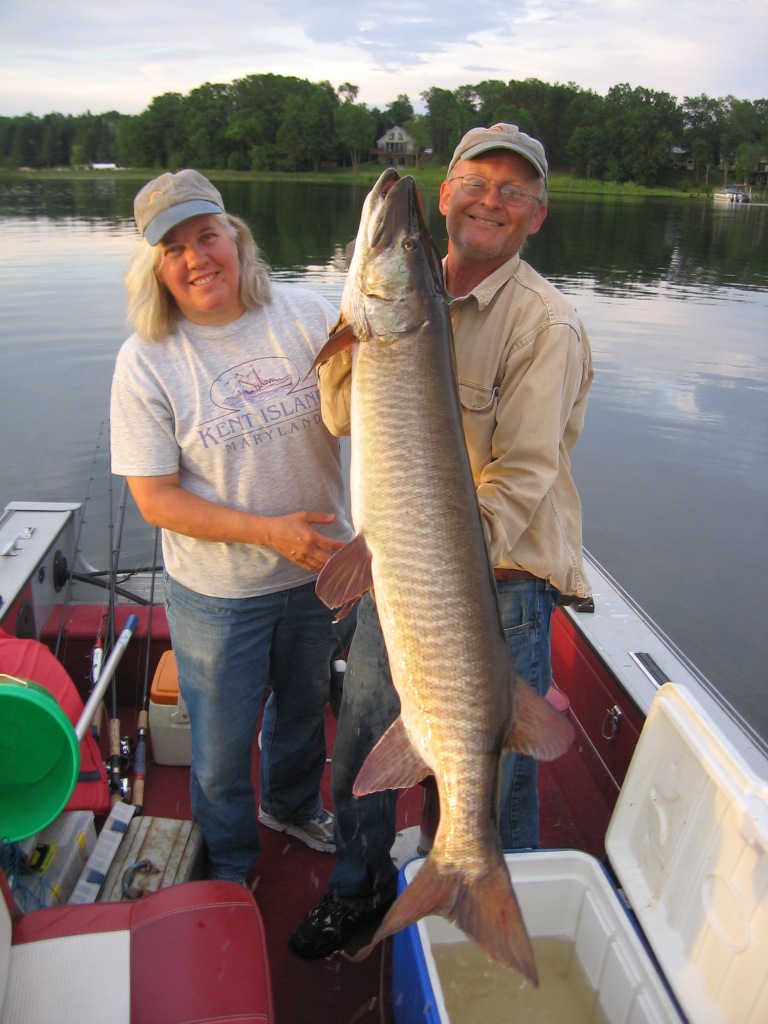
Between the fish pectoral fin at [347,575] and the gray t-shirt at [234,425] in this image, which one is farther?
the gray t-shirt at [234,425]

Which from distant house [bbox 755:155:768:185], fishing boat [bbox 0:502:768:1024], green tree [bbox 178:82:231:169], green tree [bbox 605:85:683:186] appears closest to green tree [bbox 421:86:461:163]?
green tree [bbox 605:85:683:186]

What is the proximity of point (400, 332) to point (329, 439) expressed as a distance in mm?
704

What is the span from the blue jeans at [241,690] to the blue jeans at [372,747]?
0.98ft

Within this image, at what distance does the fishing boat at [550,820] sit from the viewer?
179cm

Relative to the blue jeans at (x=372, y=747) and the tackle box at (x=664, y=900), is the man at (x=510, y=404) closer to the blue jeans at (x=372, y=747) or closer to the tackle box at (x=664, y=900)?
the blue jeans at (x=372, y=747)

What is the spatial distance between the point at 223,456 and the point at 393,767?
1.09 metres

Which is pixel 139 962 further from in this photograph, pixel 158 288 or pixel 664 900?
pixel 158 288

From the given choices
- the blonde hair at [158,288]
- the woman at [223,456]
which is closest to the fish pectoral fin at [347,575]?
the woman at [223,456]

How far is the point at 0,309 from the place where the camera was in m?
16.5

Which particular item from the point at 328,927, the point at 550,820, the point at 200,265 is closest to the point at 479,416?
the point at 200,265

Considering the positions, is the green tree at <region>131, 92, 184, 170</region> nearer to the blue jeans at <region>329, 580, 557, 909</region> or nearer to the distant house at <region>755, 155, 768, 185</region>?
the distant house at <region>755, 155, 768, 185</region>

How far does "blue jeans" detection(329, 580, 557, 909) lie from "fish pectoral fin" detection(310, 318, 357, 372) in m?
0.79

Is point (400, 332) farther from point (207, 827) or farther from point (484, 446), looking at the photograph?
point (207, 827)

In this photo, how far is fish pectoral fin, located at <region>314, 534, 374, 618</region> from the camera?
78.0 inches
